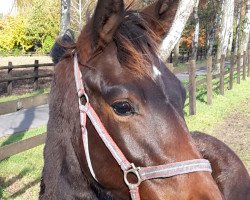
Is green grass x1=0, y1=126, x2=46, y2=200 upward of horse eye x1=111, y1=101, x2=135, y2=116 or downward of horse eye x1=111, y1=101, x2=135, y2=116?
downward

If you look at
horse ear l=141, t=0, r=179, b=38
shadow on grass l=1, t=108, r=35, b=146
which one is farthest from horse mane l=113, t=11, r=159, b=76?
shadow on grass l=1, t=108, r=35, b=146

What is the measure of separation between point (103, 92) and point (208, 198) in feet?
2.23

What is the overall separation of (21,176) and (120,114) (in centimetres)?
423

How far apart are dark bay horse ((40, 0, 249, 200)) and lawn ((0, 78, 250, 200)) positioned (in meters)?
3.17

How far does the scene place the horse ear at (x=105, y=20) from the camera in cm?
180

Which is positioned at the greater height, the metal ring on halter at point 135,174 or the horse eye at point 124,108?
the horse eye at point 124,108

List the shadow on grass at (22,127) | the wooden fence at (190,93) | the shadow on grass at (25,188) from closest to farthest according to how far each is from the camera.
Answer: the wooden fence at (190,93) < the shadow on grass at (25,188) < the shadow on grass at (22,127)

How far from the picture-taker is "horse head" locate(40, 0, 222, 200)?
1735 mm

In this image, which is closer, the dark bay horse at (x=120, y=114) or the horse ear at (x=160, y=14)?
the dark bay horse at (x=120, y=114)

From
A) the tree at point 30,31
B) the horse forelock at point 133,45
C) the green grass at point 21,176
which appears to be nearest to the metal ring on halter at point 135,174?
the horse forelock at point 133,45

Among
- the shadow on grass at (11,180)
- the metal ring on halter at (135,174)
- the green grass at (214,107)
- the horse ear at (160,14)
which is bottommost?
the green grass at (214,107)

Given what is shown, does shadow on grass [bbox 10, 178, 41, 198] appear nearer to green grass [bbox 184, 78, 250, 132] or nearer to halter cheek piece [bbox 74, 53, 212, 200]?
halter cheek piece [bbox 74, 53, 212, 200]

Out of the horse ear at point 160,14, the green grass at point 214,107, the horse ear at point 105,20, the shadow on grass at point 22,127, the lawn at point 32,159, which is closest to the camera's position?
the horse ear at point 105,20

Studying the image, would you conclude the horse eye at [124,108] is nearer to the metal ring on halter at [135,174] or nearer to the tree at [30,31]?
the metal ring on halter at [135,174]
